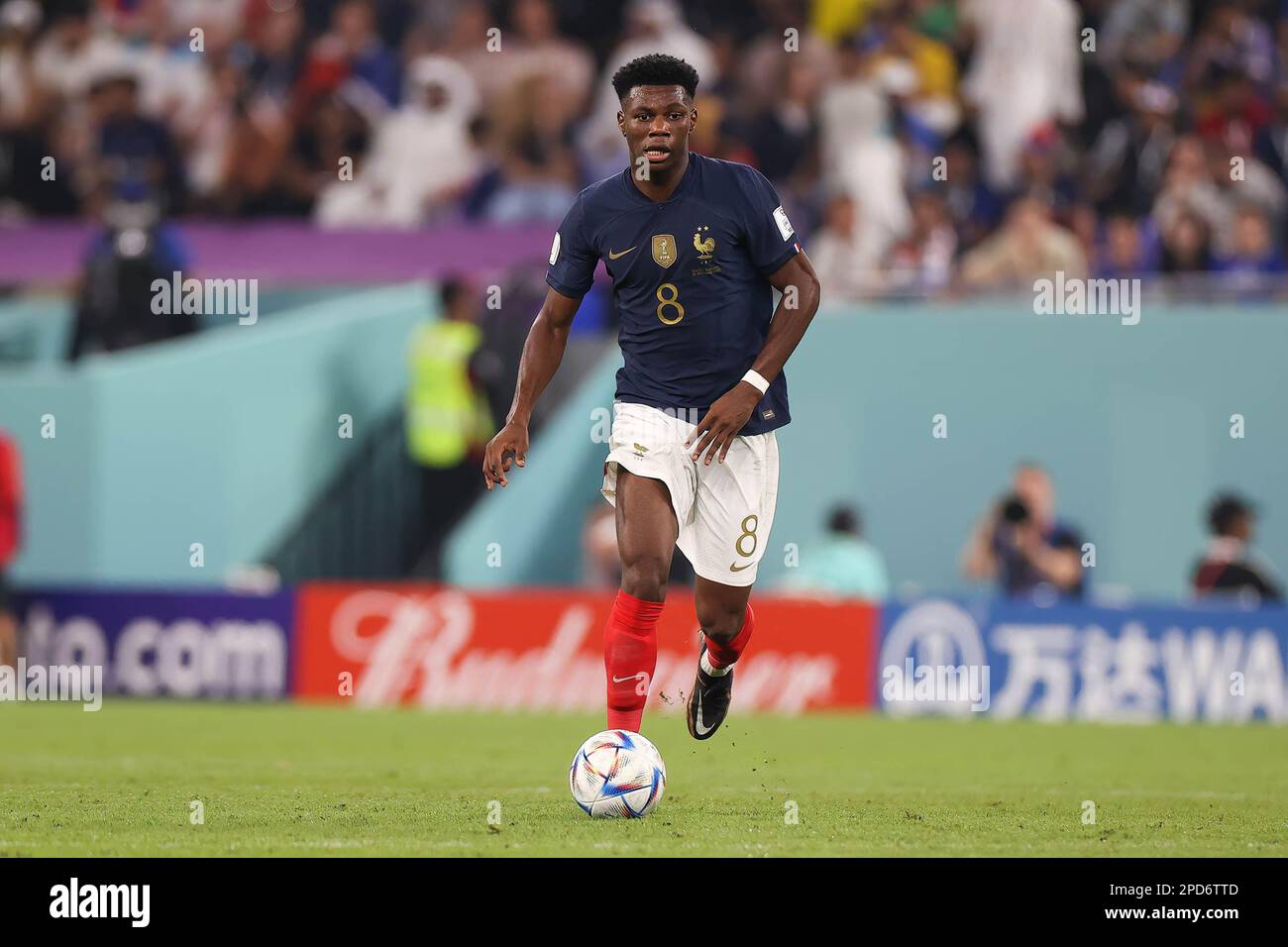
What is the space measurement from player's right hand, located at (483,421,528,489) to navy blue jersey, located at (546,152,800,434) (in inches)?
17.8

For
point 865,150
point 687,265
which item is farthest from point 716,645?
point 865,150

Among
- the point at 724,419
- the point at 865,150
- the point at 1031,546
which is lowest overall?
the point at 1031,546

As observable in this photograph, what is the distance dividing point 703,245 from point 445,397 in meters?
9.26

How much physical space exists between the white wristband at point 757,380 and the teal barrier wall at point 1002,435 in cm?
865

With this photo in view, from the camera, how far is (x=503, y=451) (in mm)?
8102

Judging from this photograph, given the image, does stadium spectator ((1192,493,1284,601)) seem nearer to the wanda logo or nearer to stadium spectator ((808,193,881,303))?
the wanda logo

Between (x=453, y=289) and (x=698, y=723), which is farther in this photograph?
(x=453, y=289)

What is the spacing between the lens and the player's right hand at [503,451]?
802 centimetres

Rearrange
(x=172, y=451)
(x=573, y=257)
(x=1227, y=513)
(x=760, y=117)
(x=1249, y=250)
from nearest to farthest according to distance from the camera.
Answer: (x=573, y=257), (x=1227, y=513), (x=172, y=451), (x=1249, y=250), (x=760, y=117)

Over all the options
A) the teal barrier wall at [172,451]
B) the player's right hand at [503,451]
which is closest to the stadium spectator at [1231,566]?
the teal barrier wall at [172,451]

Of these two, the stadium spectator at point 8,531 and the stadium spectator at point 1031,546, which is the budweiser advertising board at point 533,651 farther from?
the stadium spectator at point 8,531

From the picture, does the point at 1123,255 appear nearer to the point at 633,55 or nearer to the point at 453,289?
the point at 633,55

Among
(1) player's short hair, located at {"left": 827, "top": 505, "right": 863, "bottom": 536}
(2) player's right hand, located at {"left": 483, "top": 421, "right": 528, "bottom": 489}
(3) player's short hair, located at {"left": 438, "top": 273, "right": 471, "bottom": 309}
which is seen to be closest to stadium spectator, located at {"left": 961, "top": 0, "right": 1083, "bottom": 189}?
(1) player's short hair, located at {"left": 827, "top": 505, "right": 863, "bottom": 536}
